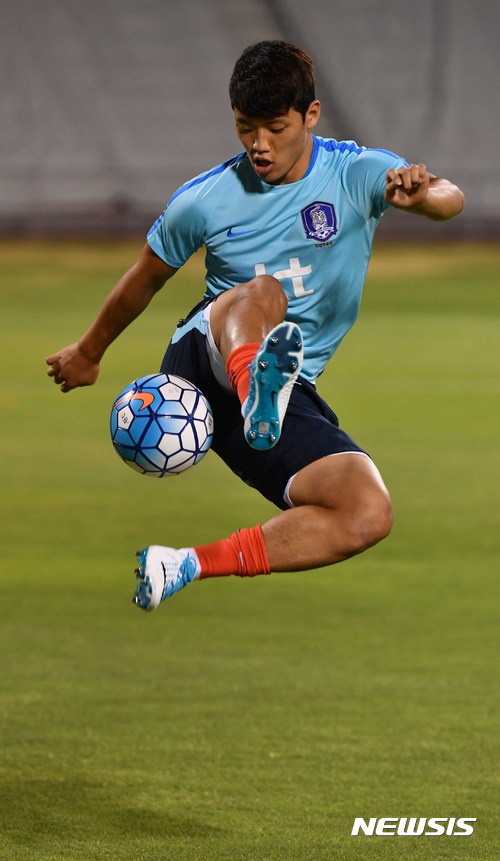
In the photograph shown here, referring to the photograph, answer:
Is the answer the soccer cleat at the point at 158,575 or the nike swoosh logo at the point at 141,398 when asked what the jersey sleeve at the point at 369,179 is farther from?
the soccer cleat at the point at 158,575

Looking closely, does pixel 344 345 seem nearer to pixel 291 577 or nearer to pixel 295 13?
pixel 291 577

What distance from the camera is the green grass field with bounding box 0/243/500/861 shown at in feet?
20.9

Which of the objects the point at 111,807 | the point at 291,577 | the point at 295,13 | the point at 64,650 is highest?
the point at 295,13

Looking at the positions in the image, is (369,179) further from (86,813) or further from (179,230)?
(86,813)

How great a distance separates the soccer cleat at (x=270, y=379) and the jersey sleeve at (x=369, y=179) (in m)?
0.71

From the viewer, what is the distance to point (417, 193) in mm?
4676

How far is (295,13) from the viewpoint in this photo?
86.1ft

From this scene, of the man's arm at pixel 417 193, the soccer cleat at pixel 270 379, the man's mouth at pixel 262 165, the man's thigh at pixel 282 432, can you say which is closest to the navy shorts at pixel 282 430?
the man's thigh at pixel 282 432

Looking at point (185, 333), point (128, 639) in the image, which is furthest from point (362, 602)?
point (185, 333)

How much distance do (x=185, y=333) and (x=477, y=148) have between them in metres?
20.7

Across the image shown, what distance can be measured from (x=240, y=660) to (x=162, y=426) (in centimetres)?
376

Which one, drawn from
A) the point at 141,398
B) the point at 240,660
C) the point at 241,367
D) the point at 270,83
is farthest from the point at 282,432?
the point at 240,660

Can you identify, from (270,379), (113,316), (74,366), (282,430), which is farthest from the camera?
(74,366)

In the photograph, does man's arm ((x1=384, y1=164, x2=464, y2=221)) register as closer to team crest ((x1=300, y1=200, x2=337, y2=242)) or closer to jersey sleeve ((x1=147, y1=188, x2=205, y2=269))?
team crest ((x1=300, y1=200, x2=337, y2=242))
